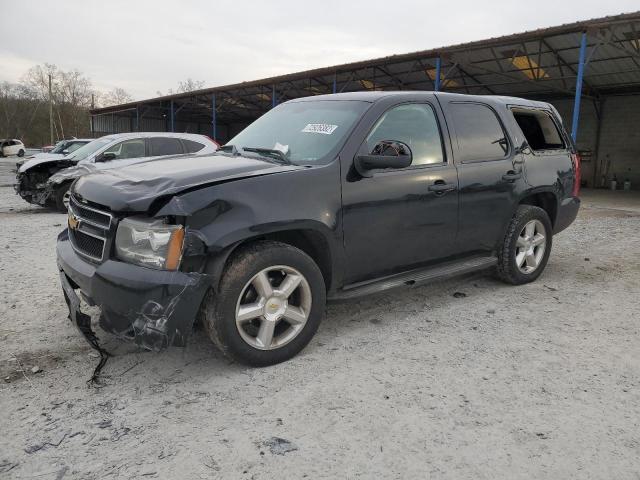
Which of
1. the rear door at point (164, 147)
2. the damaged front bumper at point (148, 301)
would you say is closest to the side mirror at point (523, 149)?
the damaged front bumper at point (148, 301)

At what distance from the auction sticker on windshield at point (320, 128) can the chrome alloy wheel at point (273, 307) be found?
1105mm

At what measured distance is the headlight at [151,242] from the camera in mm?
2623

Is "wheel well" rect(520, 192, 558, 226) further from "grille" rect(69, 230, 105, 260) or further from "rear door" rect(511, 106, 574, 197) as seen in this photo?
"grille" rect(69, 230, 105, 260)

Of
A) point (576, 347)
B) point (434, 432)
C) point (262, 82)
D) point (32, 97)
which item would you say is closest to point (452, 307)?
point (576, 347)

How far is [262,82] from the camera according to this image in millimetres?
23078

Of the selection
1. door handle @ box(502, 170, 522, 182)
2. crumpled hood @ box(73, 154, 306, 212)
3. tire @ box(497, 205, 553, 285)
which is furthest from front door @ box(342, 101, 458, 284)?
tire @ box(497, 205, 553, 285)

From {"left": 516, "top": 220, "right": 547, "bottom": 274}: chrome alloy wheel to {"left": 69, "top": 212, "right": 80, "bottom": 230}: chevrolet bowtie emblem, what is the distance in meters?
3.77

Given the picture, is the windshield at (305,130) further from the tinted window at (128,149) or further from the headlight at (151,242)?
the tinted window at (128,149)

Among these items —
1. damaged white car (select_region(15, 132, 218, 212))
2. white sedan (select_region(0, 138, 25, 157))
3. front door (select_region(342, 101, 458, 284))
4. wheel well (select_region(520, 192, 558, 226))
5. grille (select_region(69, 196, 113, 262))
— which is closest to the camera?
grille (select_region(69, 196, 113, 262))

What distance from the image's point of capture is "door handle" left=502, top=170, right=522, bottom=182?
4328 mm

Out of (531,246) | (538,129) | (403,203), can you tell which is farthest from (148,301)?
(538,129)

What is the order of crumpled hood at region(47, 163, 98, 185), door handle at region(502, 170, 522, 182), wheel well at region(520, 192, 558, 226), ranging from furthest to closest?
crumpled hood at region(47, 163, 98, 185), wheel well at region(520, 192, 558, 226), door handle at region(502, 170, 522, 182)

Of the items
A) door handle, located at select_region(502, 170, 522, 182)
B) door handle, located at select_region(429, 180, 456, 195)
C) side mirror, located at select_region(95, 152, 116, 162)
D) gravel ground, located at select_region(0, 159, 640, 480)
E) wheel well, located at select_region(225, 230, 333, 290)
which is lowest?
gravel ground, located at select_region(0, 159, 640, 480)

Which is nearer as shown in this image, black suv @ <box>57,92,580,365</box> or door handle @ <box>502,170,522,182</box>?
black suv @ <box>57,92,580,365</box>
